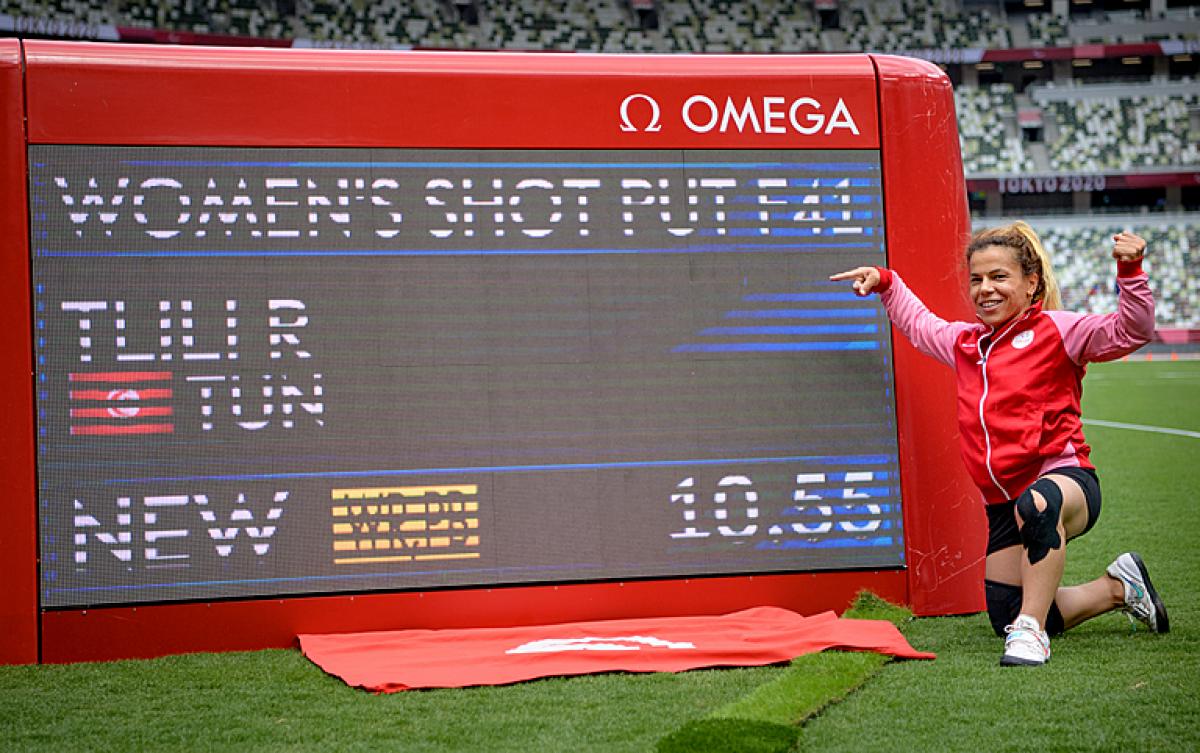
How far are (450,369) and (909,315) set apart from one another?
114 centimetres

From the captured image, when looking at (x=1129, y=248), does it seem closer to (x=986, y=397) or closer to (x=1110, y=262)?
(x=986, y=397)

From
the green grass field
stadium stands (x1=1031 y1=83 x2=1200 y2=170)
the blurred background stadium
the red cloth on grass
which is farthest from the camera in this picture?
stadium stands (x1=1031 y1=83 x2=1200 y2=170)

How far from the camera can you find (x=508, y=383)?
3.31 m

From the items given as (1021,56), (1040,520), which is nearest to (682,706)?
(1040,520)

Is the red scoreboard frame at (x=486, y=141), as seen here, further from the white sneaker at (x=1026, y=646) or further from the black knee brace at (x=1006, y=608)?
the white sneaker at (x=1026, y=646)

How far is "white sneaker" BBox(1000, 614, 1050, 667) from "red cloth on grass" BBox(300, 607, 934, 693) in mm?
170

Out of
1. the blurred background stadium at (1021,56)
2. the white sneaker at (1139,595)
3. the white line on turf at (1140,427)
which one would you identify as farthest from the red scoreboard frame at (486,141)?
the blurred background stadium at (1021,56)

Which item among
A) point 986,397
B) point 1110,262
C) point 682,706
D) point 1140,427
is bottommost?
point 682,706

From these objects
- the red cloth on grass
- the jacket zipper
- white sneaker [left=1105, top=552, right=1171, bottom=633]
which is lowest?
the red cloth on grass

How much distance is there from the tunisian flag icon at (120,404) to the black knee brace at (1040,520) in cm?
195

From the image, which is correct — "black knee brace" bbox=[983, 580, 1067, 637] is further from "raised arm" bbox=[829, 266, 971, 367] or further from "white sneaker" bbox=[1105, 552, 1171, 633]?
"raised arm" bbox=[829, 266, 971, 367]

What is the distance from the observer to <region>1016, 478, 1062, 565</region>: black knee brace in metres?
2.89

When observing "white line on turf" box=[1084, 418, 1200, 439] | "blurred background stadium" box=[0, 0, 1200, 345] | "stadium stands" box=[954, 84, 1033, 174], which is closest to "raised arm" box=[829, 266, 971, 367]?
"white line on turf" box=[1084, 418, 1200, 439]

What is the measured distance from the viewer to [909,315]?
130 inches
